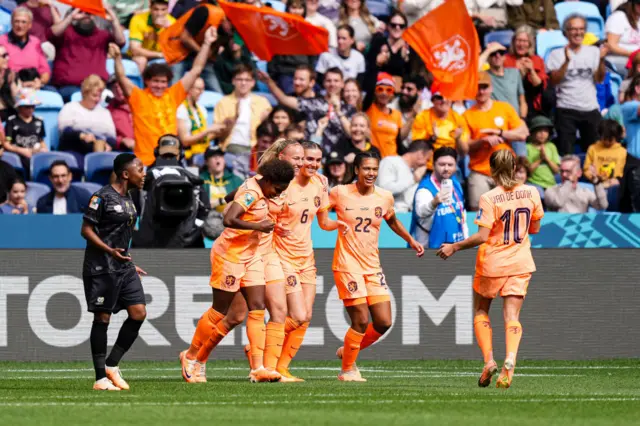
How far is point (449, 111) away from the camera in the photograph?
1864 centimetres

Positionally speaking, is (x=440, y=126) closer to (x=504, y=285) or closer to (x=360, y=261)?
(x=360, y=261)

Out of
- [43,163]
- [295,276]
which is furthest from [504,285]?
[43,163]

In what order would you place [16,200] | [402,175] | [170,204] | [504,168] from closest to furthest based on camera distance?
[504,168]
[170,204]
[16,200]
[402,175]

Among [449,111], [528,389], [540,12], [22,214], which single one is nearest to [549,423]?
[528,389]

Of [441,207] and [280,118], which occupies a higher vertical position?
[441,207]

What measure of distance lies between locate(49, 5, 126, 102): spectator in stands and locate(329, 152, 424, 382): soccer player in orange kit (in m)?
7.29

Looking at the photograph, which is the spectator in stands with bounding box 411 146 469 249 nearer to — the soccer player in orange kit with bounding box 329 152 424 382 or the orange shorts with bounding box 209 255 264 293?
the soccer player in orange kit with bounding box 329 152 424 382

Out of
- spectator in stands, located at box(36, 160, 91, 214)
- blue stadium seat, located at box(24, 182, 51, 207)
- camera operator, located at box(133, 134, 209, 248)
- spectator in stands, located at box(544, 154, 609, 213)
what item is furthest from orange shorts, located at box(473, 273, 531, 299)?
blue stadium seat, located at box(24, 182, 51, 207)

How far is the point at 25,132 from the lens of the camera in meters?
17.5

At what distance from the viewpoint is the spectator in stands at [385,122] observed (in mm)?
18516

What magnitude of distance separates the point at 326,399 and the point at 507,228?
2735mm

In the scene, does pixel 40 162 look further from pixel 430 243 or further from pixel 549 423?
pixel 549 423

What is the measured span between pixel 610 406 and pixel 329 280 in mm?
6813

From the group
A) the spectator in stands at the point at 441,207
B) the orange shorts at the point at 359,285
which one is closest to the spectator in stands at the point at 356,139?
the spectator in stands at the point at 441,207
